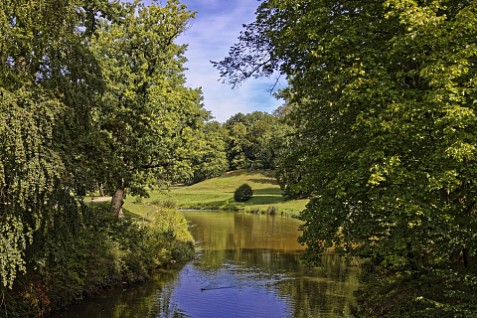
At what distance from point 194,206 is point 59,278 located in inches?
1957

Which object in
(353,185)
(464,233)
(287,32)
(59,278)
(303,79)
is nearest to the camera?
(464,233)

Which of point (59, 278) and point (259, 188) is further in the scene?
point (259, 188)

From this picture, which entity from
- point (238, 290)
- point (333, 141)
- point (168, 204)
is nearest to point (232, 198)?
point (168, 204)

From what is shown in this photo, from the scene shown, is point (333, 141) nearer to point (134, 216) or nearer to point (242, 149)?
point (134, 216)

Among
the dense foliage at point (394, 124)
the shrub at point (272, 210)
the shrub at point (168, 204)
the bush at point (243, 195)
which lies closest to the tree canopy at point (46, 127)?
the dense foliage at point (394, 124)

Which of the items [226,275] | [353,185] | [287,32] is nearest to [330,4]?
[287,32]

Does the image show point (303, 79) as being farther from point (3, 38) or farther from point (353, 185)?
point (3, 38)

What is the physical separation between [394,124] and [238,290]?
11.7 m

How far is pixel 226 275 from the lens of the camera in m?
21.3

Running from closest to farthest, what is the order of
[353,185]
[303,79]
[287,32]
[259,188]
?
1. [353,185]
2. [287,32]
3. [303,79]
4. [259,188]

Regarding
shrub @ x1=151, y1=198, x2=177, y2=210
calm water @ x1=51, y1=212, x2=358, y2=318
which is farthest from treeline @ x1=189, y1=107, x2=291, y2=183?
calm water @ x1=51, y1=212, x2=358, y2=318

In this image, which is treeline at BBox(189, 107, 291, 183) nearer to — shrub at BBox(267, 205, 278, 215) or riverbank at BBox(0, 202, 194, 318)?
shrub at BBox(267, 205, 278, 215)

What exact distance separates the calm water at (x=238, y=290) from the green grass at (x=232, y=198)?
8484 millimetres

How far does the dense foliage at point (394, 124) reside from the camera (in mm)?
8766
